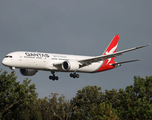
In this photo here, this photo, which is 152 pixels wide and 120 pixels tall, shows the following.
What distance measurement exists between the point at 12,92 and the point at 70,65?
1513 cm

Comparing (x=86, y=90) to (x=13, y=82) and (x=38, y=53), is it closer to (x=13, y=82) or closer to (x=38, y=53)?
(x=13, y=82)

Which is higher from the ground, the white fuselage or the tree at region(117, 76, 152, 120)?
the white fuselage

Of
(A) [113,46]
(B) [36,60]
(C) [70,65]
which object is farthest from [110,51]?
(B) [36,60]

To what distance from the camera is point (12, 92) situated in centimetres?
6184

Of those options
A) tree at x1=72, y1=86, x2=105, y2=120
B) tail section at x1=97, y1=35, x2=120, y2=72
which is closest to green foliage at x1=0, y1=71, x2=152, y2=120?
tail section at x1=97, y1=35, x2=120, y2=72

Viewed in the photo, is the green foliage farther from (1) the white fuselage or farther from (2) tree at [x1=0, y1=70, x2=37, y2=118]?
(1) the white fuselage

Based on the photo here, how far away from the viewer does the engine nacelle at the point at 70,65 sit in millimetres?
54787

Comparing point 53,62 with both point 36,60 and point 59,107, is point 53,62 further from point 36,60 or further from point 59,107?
point 59,107

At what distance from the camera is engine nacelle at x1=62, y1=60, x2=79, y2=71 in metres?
54.8

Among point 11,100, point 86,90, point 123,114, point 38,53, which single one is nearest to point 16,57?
Answer: point 38,53

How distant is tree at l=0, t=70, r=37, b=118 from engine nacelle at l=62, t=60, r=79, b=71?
35.9 ft

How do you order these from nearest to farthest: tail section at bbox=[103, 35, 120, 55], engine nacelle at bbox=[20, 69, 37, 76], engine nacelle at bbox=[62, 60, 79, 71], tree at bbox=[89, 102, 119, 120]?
engine nacelle at bbox=[62, 60, 79, 71] → tree at bbox=[89, 102, 119, 120] → engine nacelle at bbox=[20, 69, 37, 76] → tail section at bbox=[103, 35, 120, 55]

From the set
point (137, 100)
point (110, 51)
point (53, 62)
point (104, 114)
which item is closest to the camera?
point (53, 62)

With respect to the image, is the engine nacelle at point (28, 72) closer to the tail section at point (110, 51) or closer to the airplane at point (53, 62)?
the airplane at point (53, 62)
